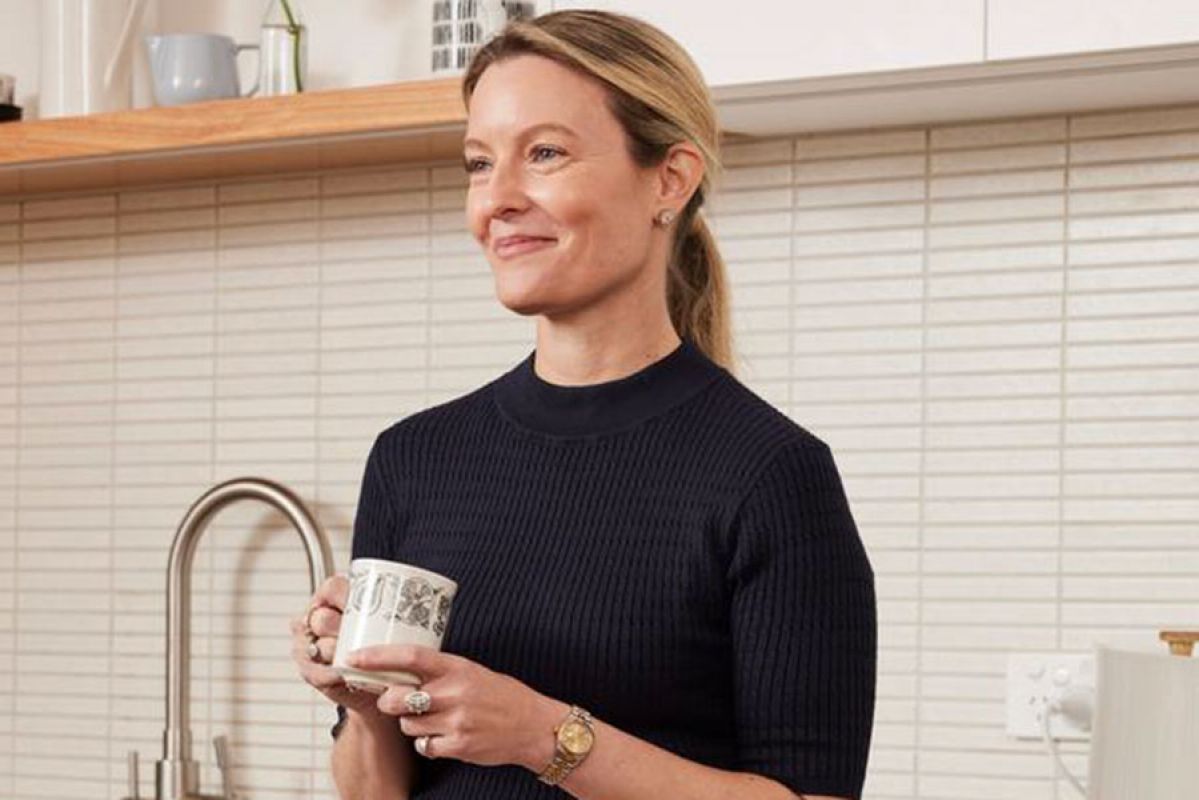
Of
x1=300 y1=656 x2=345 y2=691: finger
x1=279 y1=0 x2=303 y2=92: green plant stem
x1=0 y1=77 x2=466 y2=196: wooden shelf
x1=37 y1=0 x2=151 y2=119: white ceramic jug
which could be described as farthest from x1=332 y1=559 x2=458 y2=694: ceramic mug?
x1=37 y1=0 x2=151 y2=119: white ceramic jug

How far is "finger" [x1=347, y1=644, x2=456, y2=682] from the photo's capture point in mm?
1083

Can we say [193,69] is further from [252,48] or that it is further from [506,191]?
[506,191]

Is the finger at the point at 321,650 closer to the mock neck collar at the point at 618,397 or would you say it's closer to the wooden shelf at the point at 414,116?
the mock neck collar at the point at 618,397

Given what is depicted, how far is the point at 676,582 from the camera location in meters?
1.23

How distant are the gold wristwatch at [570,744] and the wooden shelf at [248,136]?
3.00 feet

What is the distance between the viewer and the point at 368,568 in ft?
3.75

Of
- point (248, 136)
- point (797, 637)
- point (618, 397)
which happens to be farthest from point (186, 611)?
point (797, 637)

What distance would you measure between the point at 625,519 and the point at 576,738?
0.17m

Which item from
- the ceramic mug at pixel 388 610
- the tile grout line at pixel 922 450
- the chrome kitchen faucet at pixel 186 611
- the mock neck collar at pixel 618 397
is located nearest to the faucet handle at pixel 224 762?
the chrome kitchen faucet at pixel 186 611

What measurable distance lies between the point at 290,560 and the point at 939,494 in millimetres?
768

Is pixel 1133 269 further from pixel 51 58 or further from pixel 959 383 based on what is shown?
pixel 51 58

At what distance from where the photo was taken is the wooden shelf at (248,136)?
1.97 m

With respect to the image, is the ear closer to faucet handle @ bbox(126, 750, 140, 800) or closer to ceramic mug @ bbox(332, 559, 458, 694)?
ceramic mug @ bbox(332, 559, 458, 694)

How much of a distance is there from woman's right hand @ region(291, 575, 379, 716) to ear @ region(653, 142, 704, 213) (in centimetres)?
A: 31
